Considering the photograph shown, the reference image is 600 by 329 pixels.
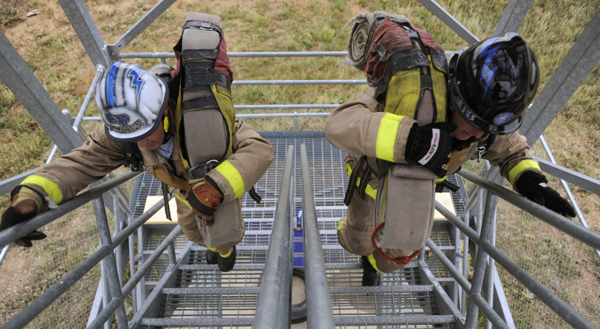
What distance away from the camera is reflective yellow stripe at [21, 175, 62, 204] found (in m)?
1.78

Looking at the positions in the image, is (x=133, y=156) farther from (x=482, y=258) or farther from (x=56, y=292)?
(x=482, y=258)

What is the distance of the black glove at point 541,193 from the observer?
1.76 m

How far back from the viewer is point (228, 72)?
225 centimetres

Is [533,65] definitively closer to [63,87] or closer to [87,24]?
[87,24]

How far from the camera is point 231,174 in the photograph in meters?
2.00

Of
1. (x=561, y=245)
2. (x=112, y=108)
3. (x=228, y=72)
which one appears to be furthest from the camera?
(x=561, y=245)

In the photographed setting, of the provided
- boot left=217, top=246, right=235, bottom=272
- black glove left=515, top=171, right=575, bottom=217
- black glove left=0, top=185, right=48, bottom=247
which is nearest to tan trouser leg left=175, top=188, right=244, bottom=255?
boot left=217, top=246, right=235, bottom=272

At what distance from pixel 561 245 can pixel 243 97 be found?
290 inches

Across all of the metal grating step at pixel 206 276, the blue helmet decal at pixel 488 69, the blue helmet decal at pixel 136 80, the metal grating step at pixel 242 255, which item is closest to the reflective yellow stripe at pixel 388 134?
the blue helmet decal at pixel 488 69

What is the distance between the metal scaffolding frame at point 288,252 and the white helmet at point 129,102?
34 centimetres

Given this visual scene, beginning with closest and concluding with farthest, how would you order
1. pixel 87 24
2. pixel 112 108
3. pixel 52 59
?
pixel 112 108
pixel 87 24
pixel 52 59

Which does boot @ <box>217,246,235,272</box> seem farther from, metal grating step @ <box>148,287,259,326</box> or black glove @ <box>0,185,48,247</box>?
black glove @ <box>0,185,48,247</box>

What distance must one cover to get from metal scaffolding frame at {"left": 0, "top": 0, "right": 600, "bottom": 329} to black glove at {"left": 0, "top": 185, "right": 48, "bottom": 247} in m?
0.19

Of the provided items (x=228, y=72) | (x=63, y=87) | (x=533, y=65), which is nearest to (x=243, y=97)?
(x=63, y=87)
